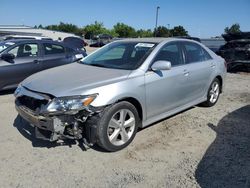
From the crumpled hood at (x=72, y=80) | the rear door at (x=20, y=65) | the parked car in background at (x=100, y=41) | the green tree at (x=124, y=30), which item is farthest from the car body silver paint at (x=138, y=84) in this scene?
the green tree at (x=124, y=30)

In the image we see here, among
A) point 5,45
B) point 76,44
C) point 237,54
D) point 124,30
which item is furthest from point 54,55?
point 124,30

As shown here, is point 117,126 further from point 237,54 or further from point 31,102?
point 237,54

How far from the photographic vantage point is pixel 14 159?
4.07 m

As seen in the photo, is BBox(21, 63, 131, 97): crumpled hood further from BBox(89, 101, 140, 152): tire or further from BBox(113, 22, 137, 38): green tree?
BBox(113, 22, 137, 38): green tree

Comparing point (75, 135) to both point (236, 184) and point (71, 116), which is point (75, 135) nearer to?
point (71, 116)

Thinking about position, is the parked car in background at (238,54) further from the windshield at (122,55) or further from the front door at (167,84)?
the windshield at (122,55)

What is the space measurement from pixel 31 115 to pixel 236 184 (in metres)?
2.78

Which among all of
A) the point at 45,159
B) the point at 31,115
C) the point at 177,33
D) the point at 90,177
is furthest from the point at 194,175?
the point at 177,33

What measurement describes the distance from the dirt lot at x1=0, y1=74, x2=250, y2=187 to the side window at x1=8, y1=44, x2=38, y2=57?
2.69 meters

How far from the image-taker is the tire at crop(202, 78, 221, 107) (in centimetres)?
658

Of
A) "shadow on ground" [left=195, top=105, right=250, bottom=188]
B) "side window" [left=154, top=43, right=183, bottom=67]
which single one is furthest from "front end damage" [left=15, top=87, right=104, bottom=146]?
"side window" [left=154, top=43, right=183, bottom=67]

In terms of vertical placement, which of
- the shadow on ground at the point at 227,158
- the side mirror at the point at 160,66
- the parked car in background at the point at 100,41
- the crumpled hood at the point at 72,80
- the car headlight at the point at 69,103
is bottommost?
the parked car in background at the point at 100,41

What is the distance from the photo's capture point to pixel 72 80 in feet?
14.2

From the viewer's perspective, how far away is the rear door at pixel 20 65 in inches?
295
